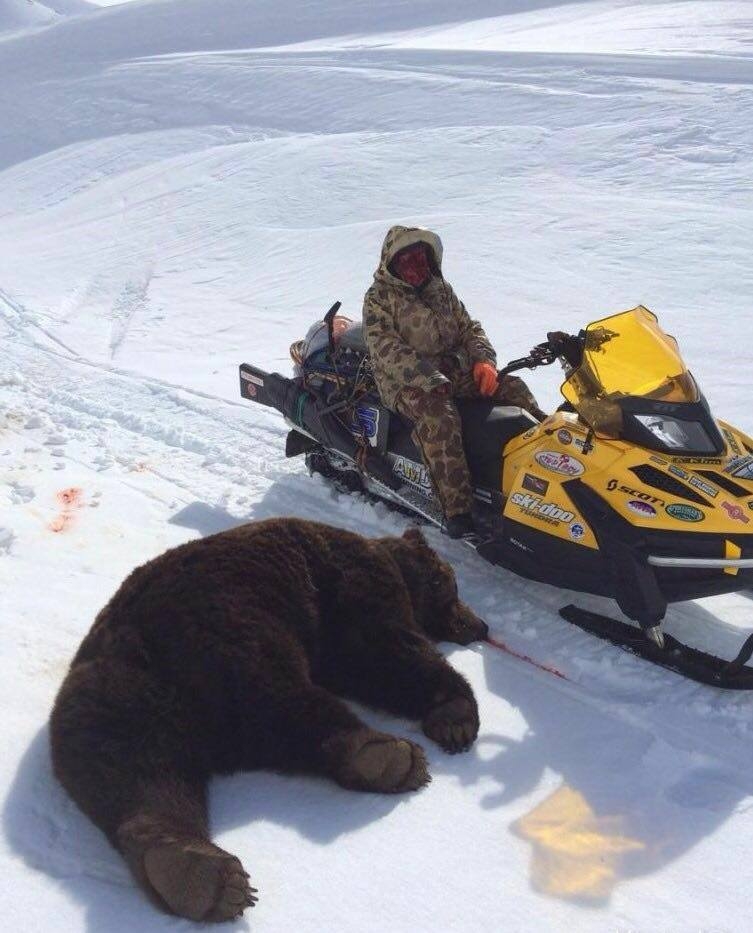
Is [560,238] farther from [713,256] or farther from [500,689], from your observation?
[500,689]

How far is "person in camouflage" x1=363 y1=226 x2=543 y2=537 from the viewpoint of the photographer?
16.8 ft

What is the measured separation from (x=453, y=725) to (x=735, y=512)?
56.6 inches

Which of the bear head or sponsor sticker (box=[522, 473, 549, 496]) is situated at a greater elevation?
sponsor sticker (box=[522, 473, 549, 496])

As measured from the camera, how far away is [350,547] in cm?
407

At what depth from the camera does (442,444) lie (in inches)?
201

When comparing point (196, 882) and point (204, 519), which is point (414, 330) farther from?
point (196, 882)

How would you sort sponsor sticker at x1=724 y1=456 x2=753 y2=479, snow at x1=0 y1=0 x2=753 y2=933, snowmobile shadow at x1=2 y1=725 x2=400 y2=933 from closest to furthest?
snowmobile shadow at x1=2 y1=725 x2=400 y2=933, snow at x1=0 y1=0 x2=753 y2=933, sponsor sticker at x1=724 y1=456 x2=753 y2=479

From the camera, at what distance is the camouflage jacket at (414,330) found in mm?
5367

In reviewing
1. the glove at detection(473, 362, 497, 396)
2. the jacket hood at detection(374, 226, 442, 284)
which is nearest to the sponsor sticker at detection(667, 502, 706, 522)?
the glove at detection(473, 362, 497, 396)

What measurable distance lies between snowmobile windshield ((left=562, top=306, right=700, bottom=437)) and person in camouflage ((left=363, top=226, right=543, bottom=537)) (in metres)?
0.76

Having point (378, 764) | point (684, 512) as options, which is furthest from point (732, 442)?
point (378, 764)

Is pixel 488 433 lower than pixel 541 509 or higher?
higher

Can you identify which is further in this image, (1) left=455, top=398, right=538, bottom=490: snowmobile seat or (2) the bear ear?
(1) left=455, top=398, right=538, bottom=490: snowmobile seat

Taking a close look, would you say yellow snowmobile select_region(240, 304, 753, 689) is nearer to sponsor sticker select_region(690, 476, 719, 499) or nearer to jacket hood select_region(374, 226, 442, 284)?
sponsor sticker select_region(690, 476, 719, 499)
